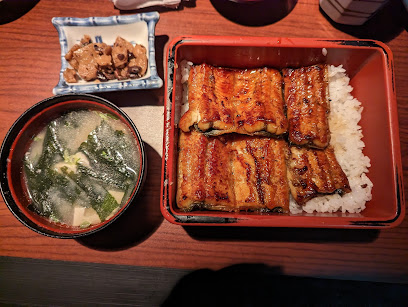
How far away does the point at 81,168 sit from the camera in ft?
6.44

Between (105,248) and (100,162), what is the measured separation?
64 centimetres

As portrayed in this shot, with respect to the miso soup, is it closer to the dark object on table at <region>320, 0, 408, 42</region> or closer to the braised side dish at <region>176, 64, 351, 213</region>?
the braised side dish at <region>176, 64, 351, 213</region>

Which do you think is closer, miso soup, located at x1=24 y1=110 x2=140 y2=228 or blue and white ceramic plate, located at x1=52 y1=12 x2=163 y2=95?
Answer: miso soup, located at x1=24 y1=110 x2=140 y2=228

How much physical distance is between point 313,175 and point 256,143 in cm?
45

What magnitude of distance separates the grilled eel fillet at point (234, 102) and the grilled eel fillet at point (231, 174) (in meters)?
0.10

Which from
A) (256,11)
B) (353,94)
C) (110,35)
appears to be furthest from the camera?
(256,11)

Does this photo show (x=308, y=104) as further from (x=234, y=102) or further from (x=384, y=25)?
(x=384, y=25)

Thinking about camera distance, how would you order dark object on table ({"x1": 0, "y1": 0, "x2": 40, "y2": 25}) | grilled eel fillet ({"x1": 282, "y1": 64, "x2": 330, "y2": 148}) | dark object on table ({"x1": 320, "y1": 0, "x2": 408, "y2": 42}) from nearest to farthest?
grilled eel fillet ({"x1": 282, "y1": 64, "x2": 330, "y2": 148}) < dark object on table ({"x1": 320, "y1": 0, "x2": 408, "y2": 42}) < dark object on table ({"x1": 0, "y1": 0, "x2": 40, "y2": 25})

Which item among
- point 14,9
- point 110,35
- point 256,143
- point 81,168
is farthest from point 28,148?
point 256,143

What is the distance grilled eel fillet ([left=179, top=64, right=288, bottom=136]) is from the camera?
1.90m

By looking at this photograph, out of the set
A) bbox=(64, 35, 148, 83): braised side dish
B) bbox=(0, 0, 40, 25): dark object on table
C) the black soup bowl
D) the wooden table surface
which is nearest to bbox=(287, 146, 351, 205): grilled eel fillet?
the wooden table surface

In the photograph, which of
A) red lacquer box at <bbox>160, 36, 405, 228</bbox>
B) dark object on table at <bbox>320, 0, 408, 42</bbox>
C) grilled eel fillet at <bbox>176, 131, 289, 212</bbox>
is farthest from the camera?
dark object on table at <bbox>320, 0, 408, 42</bbox>

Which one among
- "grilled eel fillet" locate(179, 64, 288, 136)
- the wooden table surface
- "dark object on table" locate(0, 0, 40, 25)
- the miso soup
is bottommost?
the wooden table surface

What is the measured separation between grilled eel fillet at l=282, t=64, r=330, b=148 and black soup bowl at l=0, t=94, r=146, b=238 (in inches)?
43.1
